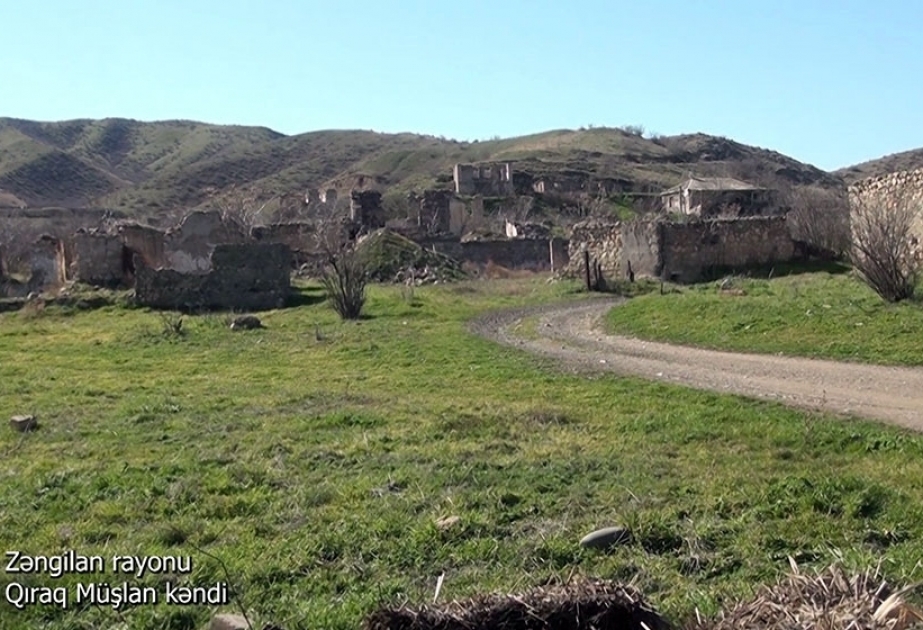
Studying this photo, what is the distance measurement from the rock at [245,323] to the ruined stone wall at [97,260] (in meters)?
9.57

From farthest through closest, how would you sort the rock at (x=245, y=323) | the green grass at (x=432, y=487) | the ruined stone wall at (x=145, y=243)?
1. the ruined stone wall at (x=145, y=243)
2. the rock at (x=245, y=323)
3. the green grass at (x=432, y=487)

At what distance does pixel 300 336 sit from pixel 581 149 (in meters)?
87.6

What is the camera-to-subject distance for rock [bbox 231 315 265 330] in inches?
721

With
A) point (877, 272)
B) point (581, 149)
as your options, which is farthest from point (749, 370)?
point (581, 149)

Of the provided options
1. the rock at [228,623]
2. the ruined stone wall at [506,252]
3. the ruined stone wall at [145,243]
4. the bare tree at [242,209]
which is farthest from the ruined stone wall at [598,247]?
the rock at [228,623]

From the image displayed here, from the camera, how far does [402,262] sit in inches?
1171

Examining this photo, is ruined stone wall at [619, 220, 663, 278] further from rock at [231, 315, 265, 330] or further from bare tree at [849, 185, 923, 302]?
rock at [231, 315, 265, 330]

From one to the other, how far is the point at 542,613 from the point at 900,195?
54.3ft

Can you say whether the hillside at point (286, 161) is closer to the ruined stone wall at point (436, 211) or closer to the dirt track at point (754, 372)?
the ruined stone wall at point (436, 211)

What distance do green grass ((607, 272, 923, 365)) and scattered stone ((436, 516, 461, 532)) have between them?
281 inches

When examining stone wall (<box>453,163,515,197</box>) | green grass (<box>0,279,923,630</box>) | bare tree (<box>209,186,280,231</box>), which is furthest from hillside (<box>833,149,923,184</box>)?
green grass (<box>0,279,923,630</box>)

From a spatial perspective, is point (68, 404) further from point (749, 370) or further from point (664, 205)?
point (664, 205)

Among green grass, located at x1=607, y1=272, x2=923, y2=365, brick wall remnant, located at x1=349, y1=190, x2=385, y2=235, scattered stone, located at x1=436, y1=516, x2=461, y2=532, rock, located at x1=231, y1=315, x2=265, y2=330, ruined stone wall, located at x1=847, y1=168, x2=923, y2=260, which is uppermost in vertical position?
brick wall remnant, located at x1=349, y1=190, x2=385, y2=235

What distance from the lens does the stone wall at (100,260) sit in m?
26.3
